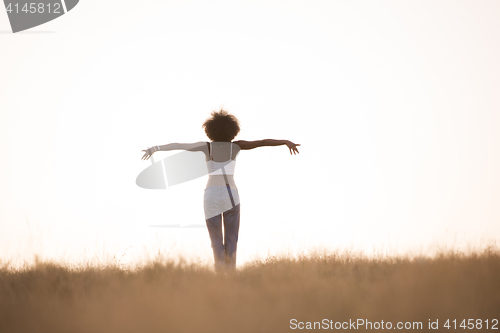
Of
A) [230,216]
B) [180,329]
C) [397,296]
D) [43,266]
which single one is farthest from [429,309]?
[43,266]

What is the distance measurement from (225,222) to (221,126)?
1.41 m

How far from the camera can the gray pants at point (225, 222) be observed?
19.9 ft

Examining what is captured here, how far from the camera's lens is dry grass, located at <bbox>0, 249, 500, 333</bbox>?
412 centimetres

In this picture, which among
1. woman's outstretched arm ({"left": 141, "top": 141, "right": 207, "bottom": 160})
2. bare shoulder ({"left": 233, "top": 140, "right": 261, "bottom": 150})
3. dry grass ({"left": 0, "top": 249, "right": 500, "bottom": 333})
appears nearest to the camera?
dry grass ({"left": 0, "top": 249, "right": 500, "bottom": 333})

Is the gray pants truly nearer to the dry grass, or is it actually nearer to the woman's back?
the woman's back

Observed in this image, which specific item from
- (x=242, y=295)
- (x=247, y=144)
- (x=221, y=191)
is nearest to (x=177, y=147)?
(x=221, y=191)

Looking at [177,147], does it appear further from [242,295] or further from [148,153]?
[242,295]

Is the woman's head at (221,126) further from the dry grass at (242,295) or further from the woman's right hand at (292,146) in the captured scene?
the dry grass at (242,295)

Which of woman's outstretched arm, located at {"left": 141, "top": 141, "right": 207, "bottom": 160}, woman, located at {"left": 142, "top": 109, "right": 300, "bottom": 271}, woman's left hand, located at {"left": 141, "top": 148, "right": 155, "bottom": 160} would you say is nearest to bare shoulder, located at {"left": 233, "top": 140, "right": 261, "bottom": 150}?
woman, located at {"left": 142, "top": 109, "right": 300, "bottom": 271}

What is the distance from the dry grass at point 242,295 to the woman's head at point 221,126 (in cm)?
190

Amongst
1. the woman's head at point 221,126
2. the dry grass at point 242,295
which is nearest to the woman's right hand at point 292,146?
the woman's head at point 221,126

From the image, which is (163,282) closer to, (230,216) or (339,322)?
(230,216)

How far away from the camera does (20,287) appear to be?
18.0ft

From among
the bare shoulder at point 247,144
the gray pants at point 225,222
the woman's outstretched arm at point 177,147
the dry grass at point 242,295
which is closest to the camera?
the dry grass at point 242,295
